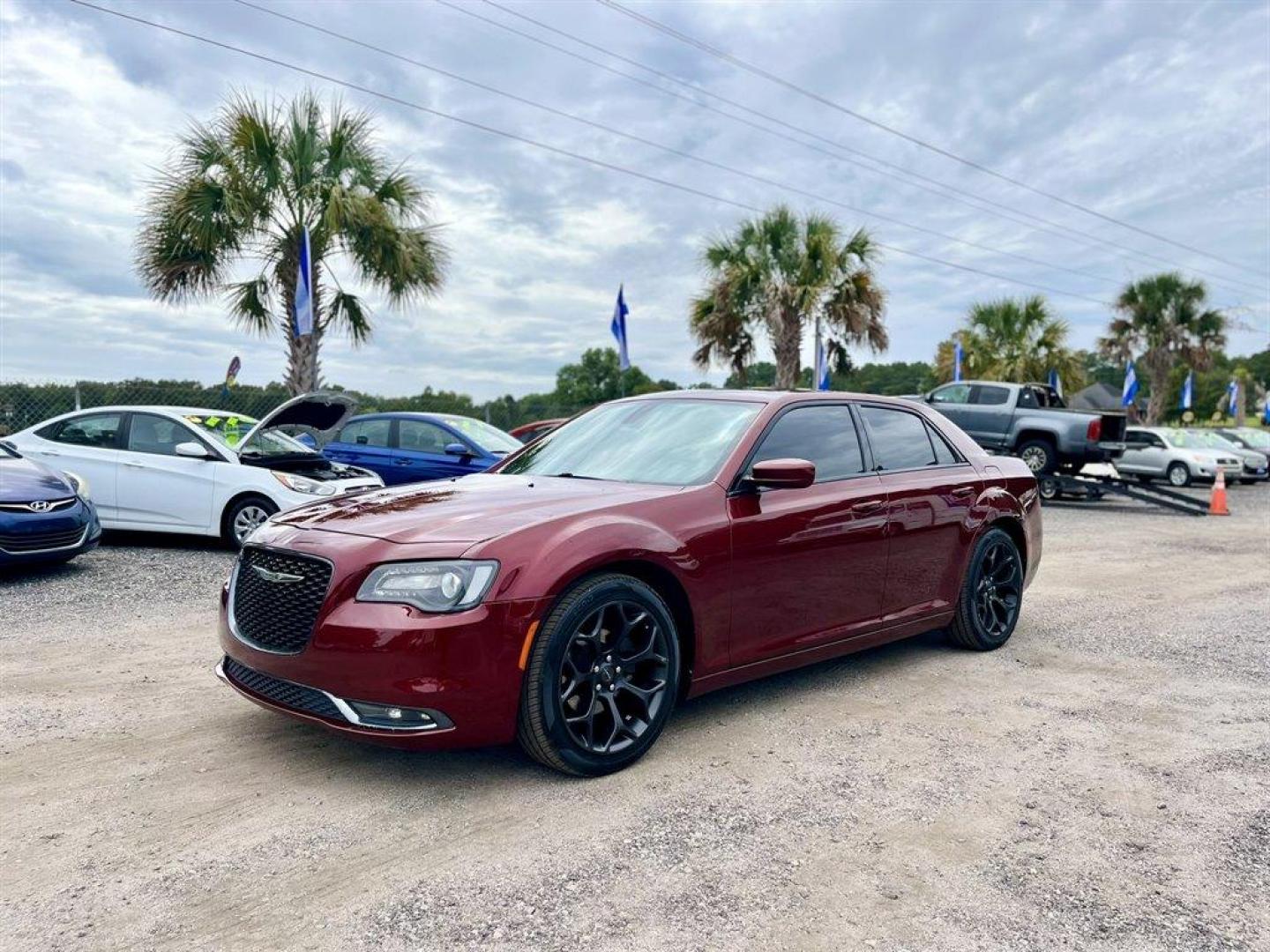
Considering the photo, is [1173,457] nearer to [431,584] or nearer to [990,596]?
[990,596]

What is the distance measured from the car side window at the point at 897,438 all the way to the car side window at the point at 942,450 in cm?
4

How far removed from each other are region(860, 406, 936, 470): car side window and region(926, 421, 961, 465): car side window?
44 millimetres

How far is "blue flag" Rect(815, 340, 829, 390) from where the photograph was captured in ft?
73.9

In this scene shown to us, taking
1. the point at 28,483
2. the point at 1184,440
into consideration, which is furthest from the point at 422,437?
the point at 1184,440

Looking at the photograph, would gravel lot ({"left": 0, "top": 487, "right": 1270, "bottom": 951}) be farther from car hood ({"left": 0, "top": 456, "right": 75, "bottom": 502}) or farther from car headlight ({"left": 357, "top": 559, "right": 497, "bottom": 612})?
car hood ({"left": 0, "top": 456, "right": 75, "bottom": 502})

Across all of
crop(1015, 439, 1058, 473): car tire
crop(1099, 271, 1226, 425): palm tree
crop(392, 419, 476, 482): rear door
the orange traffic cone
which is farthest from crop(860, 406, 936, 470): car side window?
crop(1099, 271, 1226, 425): palm tree

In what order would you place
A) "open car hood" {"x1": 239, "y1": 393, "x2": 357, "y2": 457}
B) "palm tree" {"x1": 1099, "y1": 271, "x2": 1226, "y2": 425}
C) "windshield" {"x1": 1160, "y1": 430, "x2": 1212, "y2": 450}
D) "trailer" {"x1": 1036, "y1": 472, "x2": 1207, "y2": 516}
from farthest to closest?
"palm tree" {"x1": 1099, "y1": 271, "x2": 1226, "y2": 425}, "windshield" {"x1": 1160, "y1": 430, "x2": 1212, "y2": 450}, "trailer" {"x1": 1036, "y1": 472, "x2": 1207, "y2": 516}, "open car hood" {"x1": 239, "y1": 393, "x2": 357, "y2": 457}

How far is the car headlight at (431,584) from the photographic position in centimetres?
331

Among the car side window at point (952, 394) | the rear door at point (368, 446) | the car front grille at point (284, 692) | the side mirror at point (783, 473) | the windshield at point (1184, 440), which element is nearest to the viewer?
the car front grille at point (284, 692)

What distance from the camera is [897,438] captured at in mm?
5328

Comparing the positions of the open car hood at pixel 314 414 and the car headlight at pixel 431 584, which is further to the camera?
the open car hood at pixel 314 414

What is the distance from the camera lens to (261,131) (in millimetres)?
15234

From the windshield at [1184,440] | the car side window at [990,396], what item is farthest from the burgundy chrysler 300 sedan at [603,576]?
the windshield at [1184,440]

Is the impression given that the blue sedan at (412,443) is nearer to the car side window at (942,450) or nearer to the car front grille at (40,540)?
the car front grille at (40,540)
